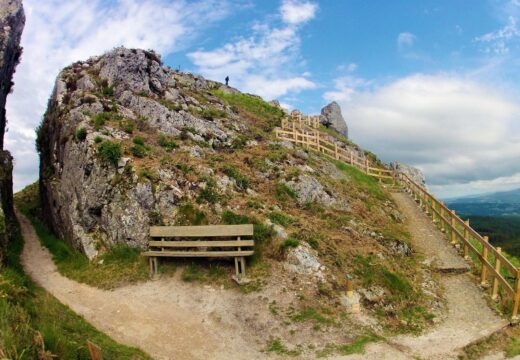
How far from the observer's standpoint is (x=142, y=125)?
78.3ft

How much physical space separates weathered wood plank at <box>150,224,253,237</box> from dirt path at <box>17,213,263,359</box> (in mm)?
1881

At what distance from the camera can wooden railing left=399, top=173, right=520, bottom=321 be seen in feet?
42.8

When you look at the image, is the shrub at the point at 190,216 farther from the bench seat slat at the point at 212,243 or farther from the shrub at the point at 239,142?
the shrub at the point at 239,142

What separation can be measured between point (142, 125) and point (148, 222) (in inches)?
362

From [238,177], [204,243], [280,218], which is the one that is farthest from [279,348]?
[238,177]

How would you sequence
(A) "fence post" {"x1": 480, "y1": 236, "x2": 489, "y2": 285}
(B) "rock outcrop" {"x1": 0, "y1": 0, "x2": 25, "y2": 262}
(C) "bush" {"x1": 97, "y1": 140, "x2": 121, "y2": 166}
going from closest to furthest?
(A) "fence post" {"x1": 480, "y1": 236, "x2": 489, "y2": 285}, (C) "bush" {"x1": 97, "y1": 140, "x2": 121, "y2": 166}, (B) "rock outcrop" {"x1": 0, "y1": 0, "x2": 25, "y2": 262}

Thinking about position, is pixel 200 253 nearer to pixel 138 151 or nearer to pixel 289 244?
pixel 289 244

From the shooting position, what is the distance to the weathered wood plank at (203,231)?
14.6m

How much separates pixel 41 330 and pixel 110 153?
1154cm

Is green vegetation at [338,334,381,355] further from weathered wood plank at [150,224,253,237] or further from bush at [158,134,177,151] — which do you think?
bush at [158,134,177,151]

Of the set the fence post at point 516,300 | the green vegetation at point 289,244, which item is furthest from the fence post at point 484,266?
the green vegetation at point 289,244

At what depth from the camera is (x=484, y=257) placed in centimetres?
1520

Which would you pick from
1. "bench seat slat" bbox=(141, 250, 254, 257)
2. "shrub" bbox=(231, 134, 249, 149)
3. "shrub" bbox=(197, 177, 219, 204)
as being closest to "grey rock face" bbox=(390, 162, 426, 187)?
"shrub" bbox=(231, 134, 249, 149)

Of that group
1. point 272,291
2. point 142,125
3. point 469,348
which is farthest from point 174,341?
point 142,125
